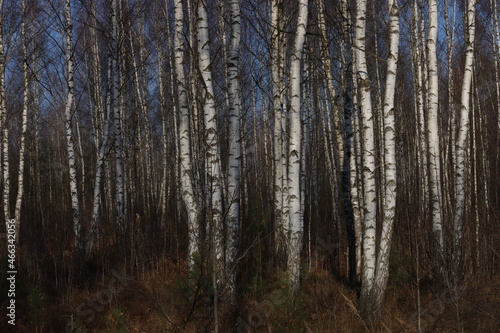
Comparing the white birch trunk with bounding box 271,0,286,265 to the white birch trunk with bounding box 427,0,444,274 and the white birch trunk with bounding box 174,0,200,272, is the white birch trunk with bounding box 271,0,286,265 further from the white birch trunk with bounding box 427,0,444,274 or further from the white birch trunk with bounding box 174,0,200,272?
the white birch trunk with bounding box 427,0,444,274

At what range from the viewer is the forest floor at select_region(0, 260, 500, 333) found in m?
4.41

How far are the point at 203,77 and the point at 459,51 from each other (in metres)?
14.7

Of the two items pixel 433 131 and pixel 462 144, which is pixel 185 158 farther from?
pixel 462 144

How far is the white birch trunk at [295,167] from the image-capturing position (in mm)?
5461

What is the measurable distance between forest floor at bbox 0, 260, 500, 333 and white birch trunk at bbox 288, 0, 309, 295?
→ 1.03 ft

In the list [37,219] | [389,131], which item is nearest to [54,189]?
[37,219]

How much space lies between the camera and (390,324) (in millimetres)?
4809

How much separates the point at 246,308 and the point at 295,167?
1.91m

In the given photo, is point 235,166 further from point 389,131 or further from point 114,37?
point 114,37

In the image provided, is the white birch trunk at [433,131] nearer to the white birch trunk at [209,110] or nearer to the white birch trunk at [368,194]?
the white birch trunk at [368,194]

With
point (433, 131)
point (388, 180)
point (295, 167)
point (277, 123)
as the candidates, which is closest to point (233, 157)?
point (295, 167)

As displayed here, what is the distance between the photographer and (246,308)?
5.11 m

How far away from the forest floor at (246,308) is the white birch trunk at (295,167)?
0.31 m

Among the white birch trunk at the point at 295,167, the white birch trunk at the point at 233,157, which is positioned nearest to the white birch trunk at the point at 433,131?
the white birch trunk at the point at 295,167
